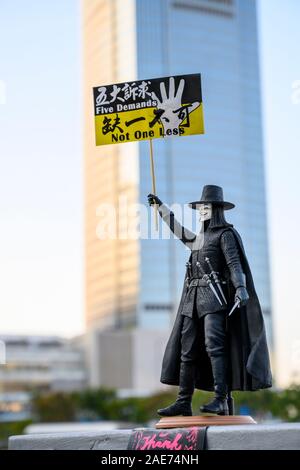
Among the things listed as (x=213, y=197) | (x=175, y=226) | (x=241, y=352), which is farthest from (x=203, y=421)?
(x=213, y=197)

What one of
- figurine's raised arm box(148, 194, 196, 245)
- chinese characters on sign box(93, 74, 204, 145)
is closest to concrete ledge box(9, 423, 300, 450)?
figurine's raised arm box(148, 194, 196, 245)

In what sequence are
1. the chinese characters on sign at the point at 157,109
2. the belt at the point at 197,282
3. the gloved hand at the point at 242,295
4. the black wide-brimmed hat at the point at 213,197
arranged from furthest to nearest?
the chinese characters on sign at the point at 157,109 < the black wide-brimmed hat at the point at 213,197 < the belt at the point at 197,282 < the gloved hand at the point at 242,295

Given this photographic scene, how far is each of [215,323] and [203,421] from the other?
4.02ft

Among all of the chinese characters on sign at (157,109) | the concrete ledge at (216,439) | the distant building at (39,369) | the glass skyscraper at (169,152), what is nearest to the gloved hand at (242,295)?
the concrete ledge at (216,439)

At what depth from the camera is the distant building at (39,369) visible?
414ft

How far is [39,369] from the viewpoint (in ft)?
427

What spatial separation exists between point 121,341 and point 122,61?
1665 inches

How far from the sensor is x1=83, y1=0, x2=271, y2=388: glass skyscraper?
13712 cm

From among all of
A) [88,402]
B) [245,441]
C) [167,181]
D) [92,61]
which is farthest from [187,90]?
[92,61]

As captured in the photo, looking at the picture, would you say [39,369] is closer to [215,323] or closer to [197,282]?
[197,282]

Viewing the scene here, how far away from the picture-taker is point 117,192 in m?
136

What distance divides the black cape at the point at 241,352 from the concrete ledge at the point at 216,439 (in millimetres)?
1161

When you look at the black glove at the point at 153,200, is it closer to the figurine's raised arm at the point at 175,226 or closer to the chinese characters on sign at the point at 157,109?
the figurine's raised arm at the point at 175,226
